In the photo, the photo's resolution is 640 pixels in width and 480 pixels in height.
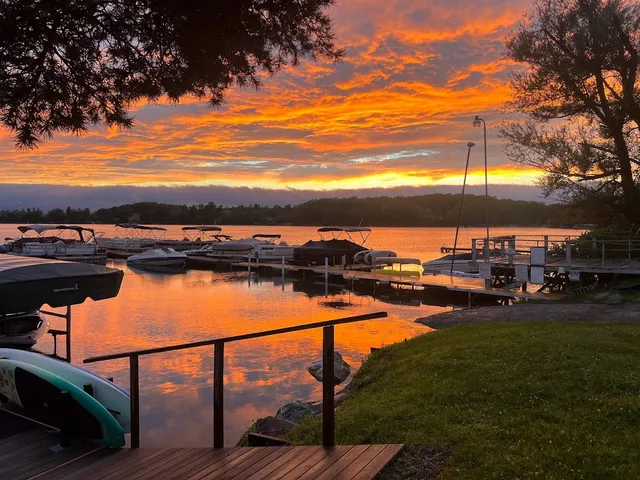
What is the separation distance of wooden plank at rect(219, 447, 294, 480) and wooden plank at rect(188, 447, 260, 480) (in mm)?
141

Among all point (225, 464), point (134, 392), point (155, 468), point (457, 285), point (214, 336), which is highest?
point (134, 392)

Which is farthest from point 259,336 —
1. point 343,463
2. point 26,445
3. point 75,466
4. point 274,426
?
point 274,426

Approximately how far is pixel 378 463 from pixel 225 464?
1362mm

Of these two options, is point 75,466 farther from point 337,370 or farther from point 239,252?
point 239,252

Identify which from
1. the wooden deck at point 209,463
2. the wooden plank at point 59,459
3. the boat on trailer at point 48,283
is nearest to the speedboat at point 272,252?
the boat on trailer at point 48,283

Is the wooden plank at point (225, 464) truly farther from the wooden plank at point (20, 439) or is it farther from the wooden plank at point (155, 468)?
the wooden plank at point (20, 439)

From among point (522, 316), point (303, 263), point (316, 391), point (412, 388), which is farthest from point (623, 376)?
point (303, 263)

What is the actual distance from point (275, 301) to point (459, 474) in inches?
952

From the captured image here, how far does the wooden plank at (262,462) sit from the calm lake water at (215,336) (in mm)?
4852

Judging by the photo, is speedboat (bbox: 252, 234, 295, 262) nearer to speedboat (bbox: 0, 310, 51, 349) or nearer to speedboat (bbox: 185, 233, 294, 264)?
speedboat (bbox: 185, 233, 294, 264)

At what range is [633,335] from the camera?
9.22 m

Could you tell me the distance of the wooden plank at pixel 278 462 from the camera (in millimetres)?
4211

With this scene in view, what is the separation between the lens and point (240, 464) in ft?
14.8

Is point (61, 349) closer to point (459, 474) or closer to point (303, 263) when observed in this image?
point (459, 474)
